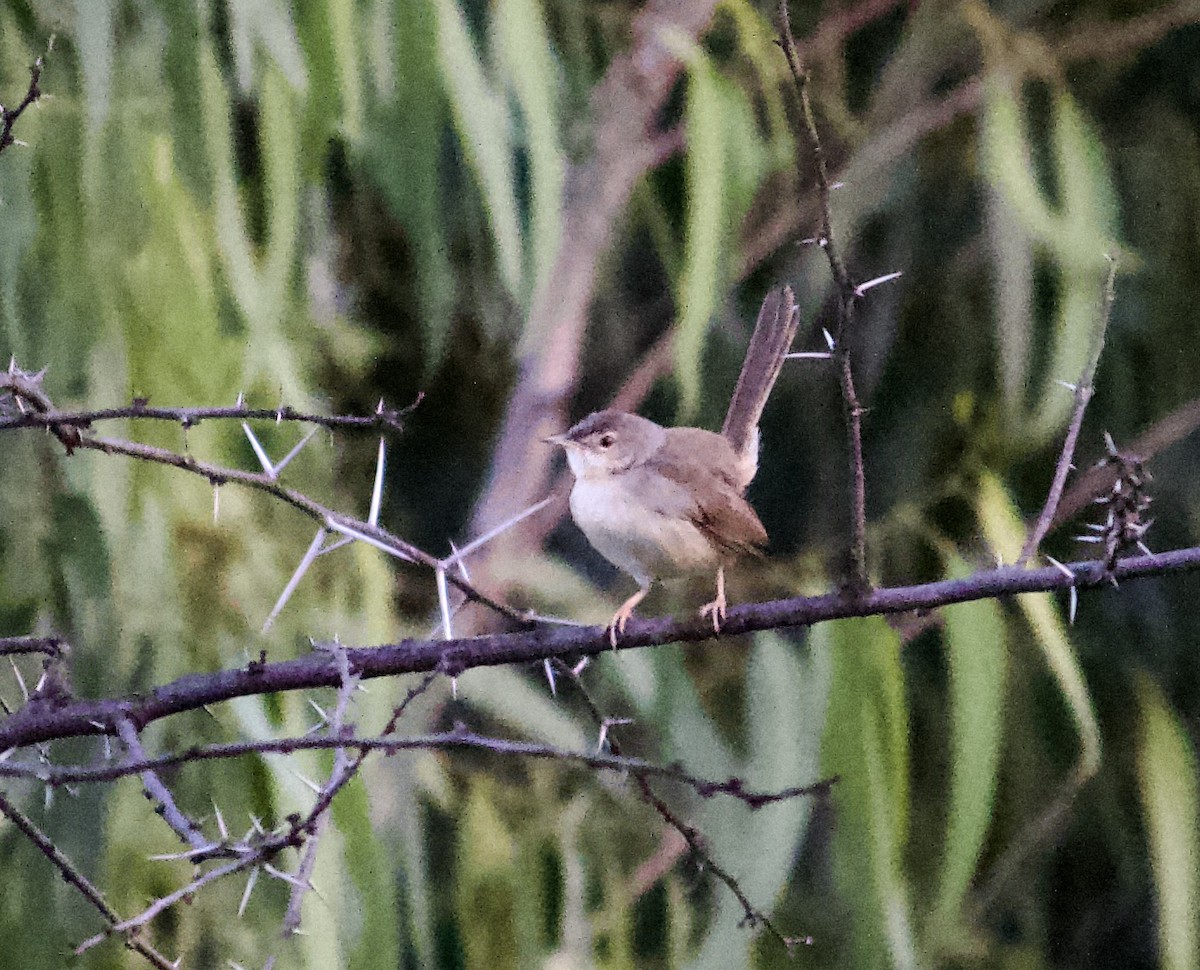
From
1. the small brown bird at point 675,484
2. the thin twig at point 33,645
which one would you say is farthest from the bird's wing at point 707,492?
the thin twig at point 33,645

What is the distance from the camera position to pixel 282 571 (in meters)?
1.81

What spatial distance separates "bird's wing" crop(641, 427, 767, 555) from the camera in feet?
5.16

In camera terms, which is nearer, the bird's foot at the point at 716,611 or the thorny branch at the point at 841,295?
the thorny branch at the point at 841,295

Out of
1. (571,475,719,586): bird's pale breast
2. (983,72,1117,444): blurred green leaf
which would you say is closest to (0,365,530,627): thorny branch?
(571,475,719,586): bird's pale breast

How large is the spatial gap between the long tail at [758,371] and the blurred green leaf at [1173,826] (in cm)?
69

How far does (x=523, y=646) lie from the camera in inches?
41.4

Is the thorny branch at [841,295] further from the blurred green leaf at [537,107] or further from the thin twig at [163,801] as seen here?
the blurred green leaf at [537,107]

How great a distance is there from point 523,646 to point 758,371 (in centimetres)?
77

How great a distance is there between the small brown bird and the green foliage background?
89 millimetres

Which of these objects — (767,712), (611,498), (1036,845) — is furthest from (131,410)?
(1036,845)

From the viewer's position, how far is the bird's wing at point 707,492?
157cm

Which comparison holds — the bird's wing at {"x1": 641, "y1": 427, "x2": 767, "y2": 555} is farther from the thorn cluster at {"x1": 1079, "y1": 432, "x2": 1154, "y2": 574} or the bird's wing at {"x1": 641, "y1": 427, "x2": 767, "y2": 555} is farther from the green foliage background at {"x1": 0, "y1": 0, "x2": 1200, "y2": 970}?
the thorn cluster at {"x1": 1079, "y1": 432, "x2": 1154, "y2": 574}

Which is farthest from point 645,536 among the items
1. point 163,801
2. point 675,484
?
point 163,801

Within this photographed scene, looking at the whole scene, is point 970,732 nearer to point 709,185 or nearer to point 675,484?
point 675,484
